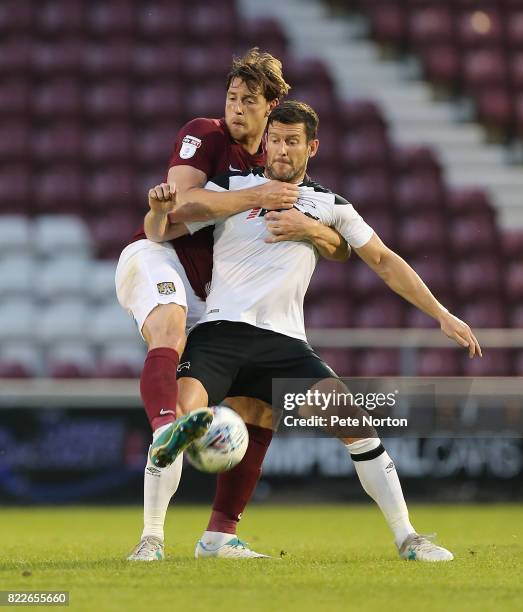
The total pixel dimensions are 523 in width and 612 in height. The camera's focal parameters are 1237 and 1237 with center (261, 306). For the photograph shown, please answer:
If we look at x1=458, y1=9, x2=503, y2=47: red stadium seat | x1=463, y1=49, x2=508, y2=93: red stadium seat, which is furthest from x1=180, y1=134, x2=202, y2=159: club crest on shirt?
x1=458, y1=9, x2=503, y2=47: red stadium seat

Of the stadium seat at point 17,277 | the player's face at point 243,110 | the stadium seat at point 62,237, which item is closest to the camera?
the player's face at point 243,110

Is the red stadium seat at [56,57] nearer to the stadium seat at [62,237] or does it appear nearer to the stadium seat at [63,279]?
the stadium seat at [62,237]

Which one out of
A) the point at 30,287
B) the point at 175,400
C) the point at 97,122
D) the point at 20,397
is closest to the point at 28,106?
the point at 97,122

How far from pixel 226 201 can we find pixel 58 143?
8.90 m

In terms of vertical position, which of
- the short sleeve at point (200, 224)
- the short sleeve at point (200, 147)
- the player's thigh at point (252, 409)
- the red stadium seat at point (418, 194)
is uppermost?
the short sleeve at point (200, 147)

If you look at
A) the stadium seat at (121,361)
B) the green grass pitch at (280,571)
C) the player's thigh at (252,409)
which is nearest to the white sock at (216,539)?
the green grass pitch at (280,571)

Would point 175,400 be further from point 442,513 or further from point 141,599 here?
point 442,513

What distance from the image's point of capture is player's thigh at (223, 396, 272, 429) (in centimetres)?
566

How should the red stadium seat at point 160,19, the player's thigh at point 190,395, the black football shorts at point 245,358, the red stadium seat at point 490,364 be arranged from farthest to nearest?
the red stadium seat at point 160,19 < the red stadium seat at point 490,364 < the black football shorts at point 245,358 < the player's thigh at point 190,395

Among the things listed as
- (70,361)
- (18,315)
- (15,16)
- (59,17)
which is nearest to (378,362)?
(70,361)

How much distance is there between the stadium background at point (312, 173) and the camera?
33.2ft

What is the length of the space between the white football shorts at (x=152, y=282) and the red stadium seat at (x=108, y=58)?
9245mm

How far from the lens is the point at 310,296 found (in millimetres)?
12555

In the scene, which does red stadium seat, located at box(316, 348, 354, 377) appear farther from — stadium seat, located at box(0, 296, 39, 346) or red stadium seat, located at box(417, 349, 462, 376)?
stadium seat, located at box(0, 296, 39, 346)
